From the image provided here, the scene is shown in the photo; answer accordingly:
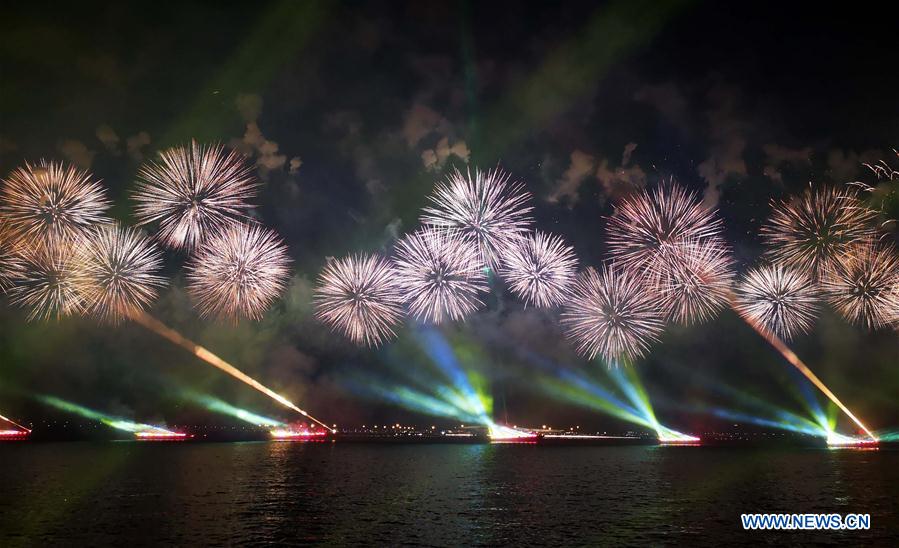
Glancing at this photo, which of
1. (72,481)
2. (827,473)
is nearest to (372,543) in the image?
(72,481)

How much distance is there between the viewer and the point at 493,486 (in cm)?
8231

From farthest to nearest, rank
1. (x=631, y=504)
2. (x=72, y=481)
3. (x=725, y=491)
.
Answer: (x=72, y=481), (x=725, y=491), (x=631, y=504)

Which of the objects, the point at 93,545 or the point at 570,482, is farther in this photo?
the point at 570,482

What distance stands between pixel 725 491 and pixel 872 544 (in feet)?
122

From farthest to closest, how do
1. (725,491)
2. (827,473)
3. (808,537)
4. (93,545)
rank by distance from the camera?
1. (827,473)
2. (725,491)
3. (808,537)
4. (93,545)

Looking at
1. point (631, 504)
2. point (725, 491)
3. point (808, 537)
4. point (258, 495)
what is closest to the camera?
point (808, 537)

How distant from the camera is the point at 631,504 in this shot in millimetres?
64562

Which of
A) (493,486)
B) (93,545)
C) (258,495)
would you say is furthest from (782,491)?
(93,545)

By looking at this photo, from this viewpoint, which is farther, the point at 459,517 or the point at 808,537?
the point at 459,517

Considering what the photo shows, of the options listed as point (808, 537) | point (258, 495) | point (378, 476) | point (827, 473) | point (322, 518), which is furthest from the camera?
point (827, 473)

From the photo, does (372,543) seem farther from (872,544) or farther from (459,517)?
(872,544)

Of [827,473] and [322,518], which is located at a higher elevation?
[827,473]

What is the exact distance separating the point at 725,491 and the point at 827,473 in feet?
146

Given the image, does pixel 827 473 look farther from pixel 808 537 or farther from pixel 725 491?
pixel 808 537
